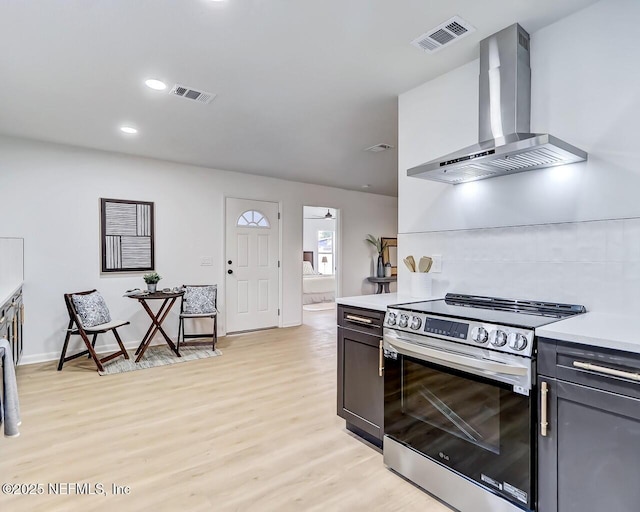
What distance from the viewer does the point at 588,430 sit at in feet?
4.33

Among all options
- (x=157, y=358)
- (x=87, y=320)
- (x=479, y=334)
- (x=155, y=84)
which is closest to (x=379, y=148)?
(x=155, y=84)

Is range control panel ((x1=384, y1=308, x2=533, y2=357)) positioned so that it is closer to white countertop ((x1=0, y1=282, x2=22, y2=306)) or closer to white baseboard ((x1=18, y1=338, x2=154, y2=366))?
white countertop ((x1=0, y1=282, x2=22, y2=306))

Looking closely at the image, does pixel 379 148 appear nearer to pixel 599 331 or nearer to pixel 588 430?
pixel 599 331

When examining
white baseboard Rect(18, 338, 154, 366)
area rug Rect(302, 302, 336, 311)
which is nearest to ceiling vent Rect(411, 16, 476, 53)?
white baseboard Rect(18, 338, 154, 366)

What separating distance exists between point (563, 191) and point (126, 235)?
4525 millimetres

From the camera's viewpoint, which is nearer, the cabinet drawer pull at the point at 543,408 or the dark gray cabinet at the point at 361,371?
the cabinet drawer pull at the point at 543,408

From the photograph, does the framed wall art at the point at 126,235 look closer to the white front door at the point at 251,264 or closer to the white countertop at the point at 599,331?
the white front door at the point at 251,264

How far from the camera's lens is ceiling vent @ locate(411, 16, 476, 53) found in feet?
6.44

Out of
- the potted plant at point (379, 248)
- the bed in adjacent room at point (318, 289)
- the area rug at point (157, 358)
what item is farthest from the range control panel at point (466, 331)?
the bed in adjacent room at point (318, 289)

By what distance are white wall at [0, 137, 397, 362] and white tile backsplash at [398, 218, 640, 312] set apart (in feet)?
11.6

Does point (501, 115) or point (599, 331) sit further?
point (501, 115)

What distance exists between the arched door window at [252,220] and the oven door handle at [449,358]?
390cm

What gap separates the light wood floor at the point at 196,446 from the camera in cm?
183

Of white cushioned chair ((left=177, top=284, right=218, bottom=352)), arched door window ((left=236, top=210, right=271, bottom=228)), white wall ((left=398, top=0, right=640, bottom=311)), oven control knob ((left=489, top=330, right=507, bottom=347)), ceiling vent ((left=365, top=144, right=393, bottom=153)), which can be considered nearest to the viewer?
oven control knob ((left=489, top=330, right=507, bottom=347))
